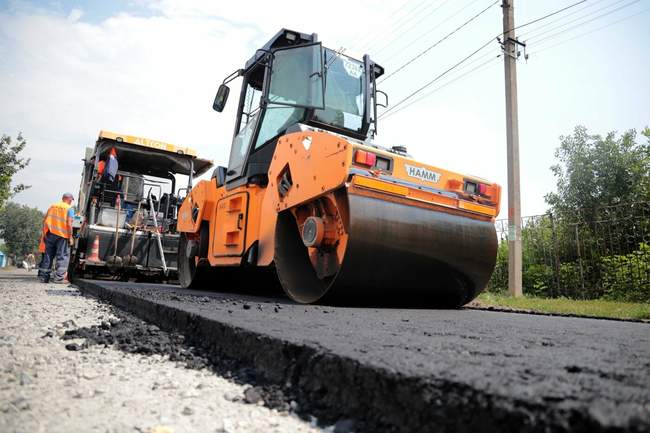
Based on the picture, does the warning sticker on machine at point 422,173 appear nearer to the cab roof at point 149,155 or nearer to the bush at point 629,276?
the bush at point 629,276

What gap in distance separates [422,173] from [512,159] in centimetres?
500

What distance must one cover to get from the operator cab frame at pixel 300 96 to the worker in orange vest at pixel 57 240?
4.86m

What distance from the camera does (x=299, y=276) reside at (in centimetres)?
429

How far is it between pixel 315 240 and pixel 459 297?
1.48 metres

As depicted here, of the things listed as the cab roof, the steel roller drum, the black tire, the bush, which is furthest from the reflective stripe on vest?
the bush

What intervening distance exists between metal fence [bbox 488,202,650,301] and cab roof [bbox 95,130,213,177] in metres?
7.09

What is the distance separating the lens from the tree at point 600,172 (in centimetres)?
1288

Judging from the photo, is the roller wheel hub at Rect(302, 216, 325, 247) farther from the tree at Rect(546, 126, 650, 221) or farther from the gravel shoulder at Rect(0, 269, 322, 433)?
the tree at Rect(546, 126, 650, 221)

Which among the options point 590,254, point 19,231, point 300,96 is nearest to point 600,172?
point 590,254

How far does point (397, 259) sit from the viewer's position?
358cm

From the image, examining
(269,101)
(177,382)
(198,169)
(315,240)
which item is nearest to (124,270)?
(198,169)

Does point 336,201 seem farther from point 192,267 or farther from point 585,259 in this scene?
point 585,259

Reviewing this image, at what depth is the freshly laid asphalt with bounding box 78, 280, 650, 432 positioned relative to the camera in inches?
37.9

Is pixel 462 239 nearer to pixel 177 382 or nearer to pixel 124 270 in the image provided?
pixel 177 382
